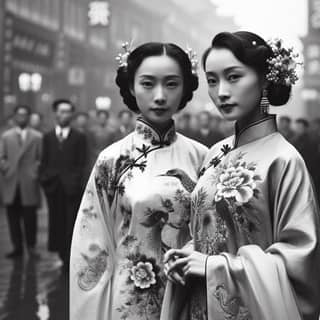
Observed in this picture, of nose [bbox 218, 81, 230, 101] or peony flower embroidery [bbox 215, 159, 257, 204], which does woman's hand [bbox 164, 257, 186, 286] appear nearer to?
peony flower embroidery [bbox 215, 159, 257, 204]

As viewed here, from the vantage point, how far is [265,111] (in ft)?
7.99

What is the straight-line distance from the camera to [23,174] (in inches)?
364

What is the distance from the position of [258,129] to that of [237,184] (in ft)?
0.73

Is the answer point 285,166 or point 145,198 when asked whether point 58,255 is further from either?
point 285,166

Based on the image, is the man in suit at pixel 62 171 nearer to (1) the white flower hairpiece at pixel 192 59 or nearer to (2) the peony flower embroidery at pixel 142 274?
(1) the white flower hairpiece at pixel 192 59

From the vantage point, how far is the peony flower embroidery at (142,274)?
295cm

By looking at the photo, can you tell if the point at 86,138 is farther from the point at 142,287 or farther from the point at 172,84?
the point at 142,287

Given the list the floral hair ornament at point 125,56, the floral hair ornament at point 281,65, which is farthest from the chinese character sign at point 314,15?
the floral hair ornament at point 281,65

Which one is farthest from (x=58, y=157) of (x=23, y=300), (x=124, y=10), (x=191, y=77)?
(x=124, y=10)

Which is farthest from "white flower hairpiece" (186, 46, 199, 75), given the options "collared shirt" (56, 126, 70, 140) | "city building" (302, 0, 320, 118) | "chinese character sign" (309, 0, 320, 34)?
"city building" (302, 0, 320, 118)

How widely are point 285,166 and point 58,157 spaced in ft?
20.3

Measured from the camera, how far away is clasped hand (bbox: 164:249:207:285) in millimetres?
2271

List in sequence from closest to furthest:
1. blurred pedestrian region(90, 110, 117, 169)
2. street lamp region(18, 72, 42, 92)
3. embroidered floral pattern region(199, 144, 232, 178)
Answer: embroidered floral pattern region(199, 144, 232, 178)
blurred pedestrian region(90, 110, 117, 169)
street lamp region(18, 72, 42, 92)

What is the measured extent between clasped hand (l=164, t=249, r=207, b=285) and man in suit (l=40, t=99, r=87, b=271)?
18.8 ft
